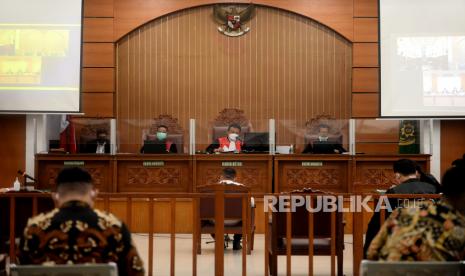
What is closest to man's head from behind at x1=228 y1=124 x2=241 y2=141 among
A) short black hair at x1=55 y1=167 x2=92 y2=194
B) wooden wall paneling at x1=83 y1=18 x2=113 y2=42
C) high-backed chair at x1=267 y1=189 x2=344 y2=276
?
wooden wall paneling at x1=83 y1=18 x2=113 y2=42

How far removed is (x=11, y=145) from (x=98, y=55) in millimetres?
1940

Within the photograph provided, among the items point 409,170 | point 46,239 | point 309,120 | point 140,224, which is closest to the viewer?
point 46,239

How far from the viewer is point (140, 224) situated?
347 inches

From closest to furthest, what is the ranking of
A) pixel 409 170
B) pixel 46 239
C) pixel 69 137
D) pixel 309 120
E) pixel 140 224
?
pixel 46 239 < pixel 409 170 < pixel 140 224 < pixel 69 137 < pixel 309 120

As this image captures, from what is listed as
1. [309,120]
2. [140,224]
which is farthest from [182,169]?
[309,120]

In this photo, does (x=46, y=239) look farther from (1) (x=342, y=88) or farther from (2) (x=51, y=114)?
(1) (x=342, y=88)

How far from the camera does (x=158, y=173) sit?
897cm

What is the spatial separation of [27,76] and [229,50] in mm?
3167

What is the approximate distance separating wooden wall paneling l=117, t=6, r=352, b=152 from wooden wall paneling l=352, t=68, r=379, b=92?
19cm

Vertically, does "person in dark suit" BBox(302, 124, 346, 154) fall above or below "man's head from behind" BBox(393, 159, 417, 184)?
above

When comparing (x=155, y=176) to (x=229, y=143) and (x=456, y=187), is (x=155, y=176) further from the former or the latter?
(x=456, y=187)

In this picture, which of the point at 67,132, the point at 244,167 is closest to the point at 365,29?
the point at 244,167

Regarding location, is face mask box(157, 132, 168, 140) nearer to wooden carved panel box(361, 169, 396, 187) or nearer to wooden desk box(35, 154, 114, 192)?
wooden desk box(35, 154, 114, 192)

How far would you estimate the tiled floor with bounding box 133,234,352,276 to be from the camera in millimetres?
6117
